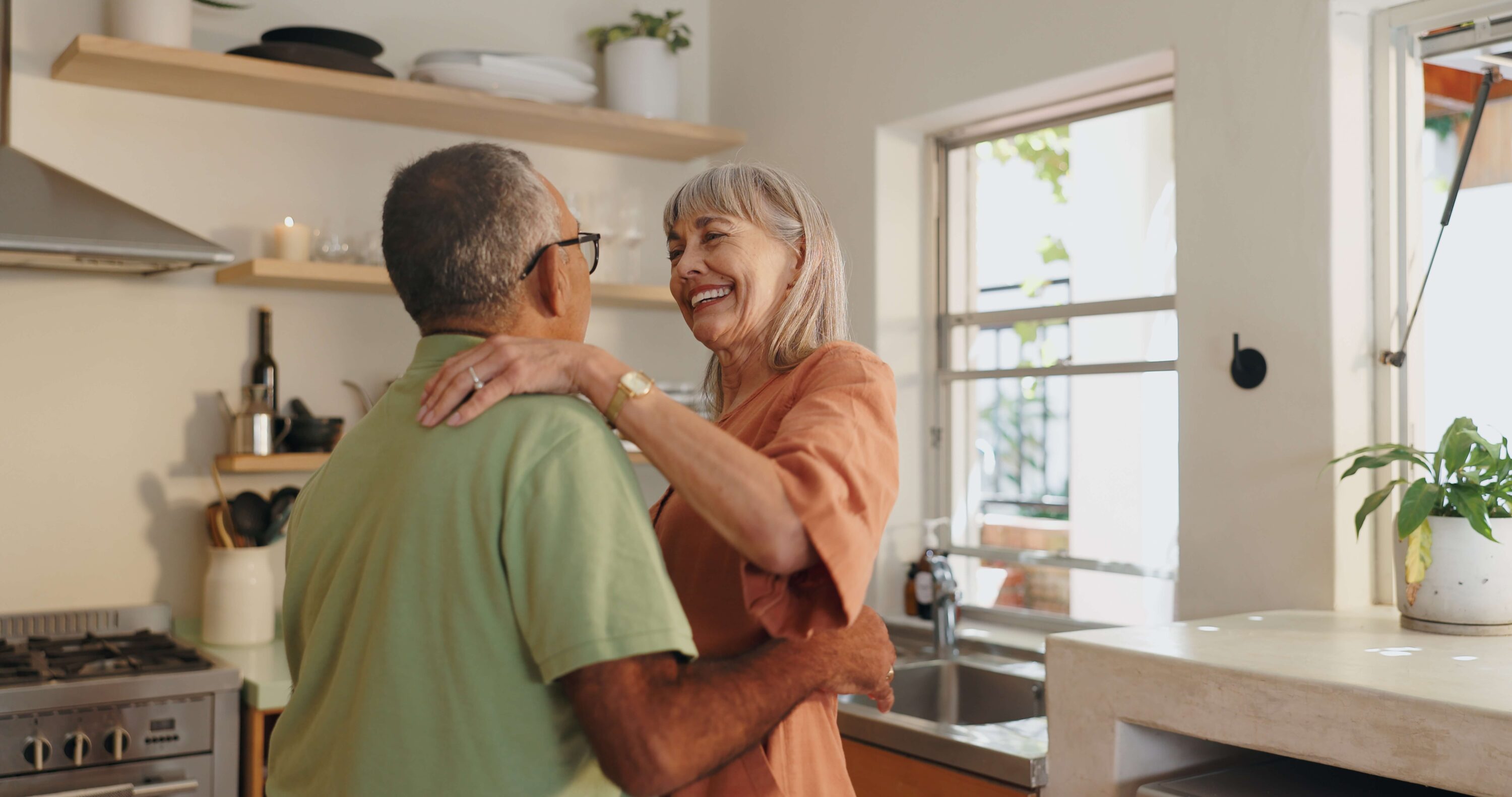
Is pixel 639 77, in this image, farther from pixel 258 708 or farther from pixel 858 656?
pixel 858 656

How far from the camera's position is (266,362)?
9.59 feet

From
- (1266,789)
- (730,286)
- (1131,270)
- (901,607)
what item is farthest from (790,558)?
(901,607)

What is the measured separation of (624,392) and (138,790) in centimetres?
173

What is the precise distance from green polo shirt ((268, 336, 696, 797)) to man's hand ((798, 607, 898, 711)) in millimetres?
199

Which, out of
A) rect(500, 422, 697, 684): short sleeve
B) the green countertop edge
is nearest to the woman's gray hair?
rect(500, 422, 697, 684): short sleeve

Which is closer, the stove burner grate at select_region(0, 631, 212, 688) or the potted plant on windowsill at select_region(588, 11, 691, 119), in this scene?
the stove burner grate at select_region(0, 631, 212, 688)

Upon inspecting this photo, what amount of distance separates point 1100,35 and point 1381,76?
1.86ft

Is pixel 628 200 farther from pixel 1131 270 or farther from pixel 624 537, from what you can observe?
pixel 624 537

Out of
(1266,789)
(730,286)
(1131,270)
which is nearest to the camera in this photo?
(730,286)

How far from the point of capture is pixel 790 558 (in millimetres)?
962

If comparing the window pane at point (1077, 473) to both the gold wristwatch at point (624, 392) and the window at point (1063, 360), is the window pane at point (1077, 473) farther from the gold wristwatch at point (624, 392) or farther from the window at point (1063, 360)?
the gold wristwatch at point (624, 392)

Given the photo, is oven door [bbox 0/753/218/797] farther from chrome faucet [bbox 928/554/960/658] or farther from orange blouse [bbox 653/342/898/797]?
chrome faucet [bbox 928/554/960/658]

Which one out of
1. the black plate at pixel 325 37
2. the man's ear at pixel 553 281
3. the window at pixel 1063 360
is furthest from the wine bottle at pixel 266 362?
the man's ear at pixel 553 281

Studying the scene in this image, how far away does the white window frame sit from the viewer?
217 cm
